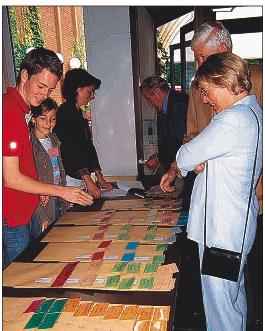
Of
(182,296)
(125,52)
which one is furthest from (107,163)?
(182,296)

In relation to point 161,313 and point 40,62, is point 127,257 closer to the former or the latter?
point 161,313

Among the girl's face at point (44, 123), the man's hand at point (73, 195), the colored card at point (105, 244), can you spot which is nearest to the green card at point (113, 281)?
the colored card at point (105, 244)

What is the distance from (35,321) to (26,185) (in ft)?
2.19

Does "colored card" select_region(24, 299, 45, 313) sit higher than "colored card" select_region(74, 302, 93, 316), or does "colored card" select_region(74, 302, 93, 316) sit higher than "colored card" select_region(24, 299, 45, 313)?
"colored card" select_region(74, 302, 93, 316)

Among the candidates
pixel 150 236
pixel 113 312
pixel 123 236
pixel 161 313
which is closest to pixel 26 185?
pixel 123 236

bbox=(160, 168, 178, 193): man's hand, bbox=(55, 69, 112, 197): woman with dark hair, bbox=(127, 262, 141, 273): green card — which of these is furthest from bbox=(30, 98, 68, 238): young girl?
bbox=(127, 262, 141, 273): green card

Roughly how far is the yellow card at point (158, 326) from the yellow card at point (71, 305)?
11.1 inches

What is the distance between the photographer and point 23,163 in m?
1.90

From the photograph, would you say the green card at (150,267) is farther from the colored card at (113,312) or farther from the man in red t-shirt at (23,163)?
the man in red t-shirt at (23,163)

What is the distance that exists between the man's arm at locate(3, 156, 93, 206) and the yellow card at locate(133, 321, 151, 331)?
764 millimetres

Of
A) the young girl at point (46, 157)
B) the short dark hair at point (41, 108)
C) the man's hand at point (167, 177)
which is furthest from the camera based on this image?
the short dark hair at point (41, 108)

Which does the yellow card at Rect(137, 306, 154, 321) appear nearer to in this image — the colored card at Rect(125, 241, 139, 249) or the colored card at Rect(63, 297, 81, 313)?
the colored card at Rect(63, 297, 81, 313)

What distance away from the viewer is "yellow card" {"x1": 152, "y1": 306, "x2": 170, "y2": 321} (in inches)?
46.9

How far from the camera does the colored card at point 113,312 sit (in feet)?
4.03
